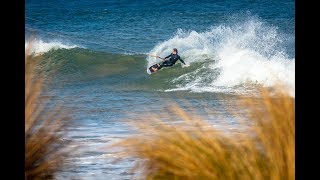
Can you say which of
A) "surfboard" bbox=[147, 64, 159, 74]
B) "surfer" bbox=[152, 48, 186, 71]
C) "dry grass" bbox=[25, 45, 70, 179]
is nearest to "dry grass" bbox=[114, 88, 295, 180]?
"dry grass" bbox=[25, 45, 70, 179]

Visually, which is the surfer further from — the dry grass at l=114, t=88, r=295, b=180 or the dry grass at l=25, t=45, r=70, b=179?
the dry grass at l=25, t=45, r=70, b=179

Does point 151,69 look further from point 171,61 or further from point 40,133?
point 40,133

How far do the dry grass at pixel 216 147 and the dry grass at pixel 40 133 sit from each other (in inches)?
11.3

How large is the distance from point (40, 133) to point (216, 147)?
29.4 inches

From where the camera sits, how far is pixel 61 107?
8.18ft

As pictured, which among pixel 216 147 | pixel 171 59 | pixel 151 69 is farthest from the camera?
pixel 151 69

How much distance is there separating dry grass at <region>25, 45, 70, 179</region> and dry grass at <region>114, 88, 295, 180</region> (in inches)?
11.3

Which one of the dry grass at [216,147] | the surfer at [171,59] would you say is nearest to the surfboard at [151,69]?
the surfer at [171,59]

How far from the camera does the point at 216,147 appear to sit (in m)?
2.31

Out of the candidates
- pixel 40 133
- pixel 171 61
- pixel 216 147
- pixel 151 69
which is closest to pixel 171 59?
pixel 171 61

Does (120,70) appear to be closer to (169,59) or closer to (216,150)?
(169,59)

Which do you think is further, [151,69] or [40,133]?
[151,69]

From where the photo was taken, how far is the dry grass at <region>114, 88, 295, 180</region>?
228 centimetres
